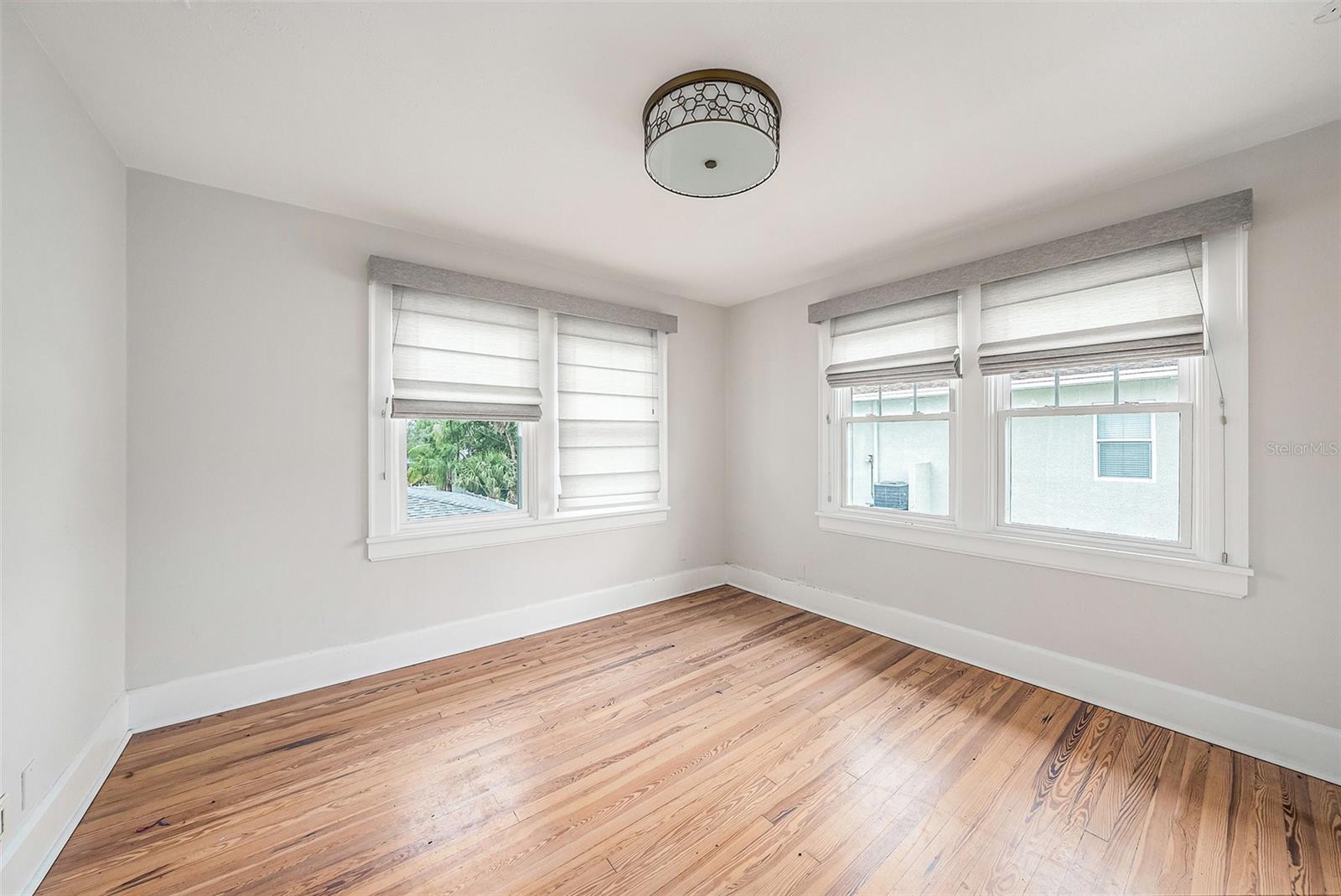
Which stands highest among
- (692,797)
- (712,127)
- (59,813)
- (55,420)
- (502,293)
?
(712,127)

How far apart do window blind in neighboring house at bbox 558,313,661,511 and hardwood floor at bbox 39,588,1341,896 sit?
1479 millimetres

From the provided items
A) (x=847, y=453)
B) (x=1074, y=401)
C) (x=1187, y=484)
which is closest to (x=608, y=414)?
(x=847, y=453)

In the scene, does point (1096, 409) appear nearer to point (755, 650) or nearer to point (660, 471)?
point (755, 650)

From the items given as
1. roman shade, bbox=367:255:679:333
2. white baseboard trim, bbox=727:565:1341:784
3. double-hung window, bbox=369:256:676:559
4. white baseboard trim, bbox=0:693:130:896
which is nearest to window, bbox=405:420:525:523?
double-hung window, bbox=369:256:676:559

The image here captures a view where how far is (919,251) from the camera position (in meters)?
3.30

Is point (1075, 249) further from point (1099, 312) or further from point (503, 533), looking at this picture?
point (503, 533)

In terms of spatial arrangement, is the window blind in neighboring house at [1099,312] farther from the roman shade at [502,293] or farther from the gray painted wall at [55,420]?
the gray painted wall at [55,420]

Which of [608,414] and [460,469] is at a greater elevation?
[608,414]

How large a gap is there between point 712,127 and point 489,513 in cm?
268

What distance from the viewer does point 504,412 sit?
3.36 meters

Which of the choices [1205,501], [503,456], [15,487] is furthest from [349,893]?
[1205,501]

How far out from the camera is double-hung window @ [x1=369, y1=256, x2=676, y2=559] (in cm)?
300

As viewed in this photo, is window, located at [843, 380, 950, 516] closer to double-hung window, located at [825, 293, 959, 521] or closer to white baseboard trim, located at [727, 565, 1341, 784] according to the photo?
double-hung window, located at [825, 293, 959, 521]

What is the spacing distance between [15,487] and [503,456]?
7.10 ft
